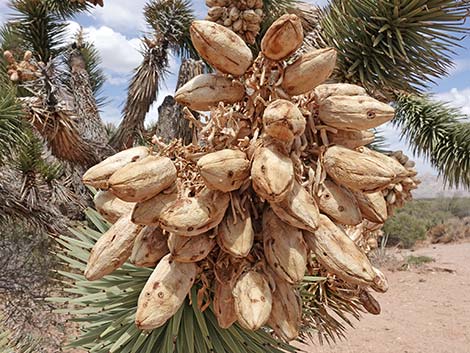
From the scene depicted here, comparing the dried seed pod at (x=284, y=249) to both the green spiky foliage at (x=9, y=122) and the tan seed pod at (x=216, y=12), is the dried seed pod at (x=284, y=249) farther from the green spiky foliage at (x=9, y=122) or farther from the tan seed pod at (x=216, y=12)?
the green spiky foliage at (x=9, y=122)

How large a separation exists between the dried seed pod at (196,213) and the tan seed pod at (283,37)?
240mm

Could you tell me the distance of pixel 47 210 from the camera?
3273mm

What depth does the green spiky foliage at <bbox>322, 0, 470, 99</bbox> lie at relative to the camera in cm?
119

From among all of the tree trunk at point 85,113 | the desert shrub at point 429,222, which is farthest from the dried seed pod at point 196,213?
the desert shrub at point 429,222

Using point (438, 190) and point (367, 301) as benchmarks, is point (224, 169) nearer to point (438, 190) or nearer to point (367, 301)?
point (367, 301)

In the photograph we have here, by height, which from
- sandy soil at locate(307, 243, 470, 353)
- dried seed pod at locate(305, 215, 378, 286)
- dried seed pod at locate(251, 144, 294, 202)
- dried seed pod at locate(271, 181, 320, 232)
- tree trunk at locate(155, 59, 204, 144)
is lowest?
sandy soil at locate(307, 243, 470, 353)

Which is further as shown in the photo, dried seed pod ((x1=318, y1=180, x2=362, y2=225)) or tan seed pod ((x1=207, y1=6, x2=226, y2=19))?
tan seed pod ((x1=207, y1=6, x2=226, y2=19))

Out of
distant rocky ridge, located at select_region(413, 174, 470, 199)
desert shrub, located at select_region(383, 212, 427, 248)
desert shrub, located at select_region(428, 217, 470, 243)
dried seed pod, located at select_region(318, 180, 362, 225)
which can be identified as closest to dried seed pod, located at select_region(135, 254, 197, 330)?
dried seed pod, located at select_region(318, 180, 362, 225)

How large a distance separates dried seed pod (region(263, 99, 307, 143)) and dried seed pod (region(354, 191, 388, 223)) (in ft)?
0.61

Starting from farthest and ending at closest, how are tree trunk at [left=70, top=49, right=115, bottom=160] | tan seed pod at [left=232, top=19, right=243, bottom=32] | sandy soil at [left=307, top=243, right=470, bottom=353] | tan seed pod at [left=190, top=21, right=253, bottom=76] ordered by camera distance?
sandy soil at [left=307, top=243, right=470, bottom=353]
tree trunk at [left=70, top=49, right=115, bottom=160]
tan seed pod at [left=232, top=19, right=243, bottom=32]
tan seed pod at [left=190, top=21, right=253, bottom=76]

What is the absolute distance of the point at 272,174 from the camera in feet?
1.88

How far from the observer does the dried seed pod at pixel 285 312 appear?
0.65 m

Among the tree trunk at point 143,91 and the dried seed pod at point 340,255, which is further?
the tree trunk at point 143,91

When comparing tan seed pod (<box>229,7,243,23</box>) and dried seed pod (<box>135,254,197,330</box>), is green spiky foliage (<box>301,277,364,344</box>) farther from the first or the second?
tan seed pod (<box>229,7,243,23</box>)
